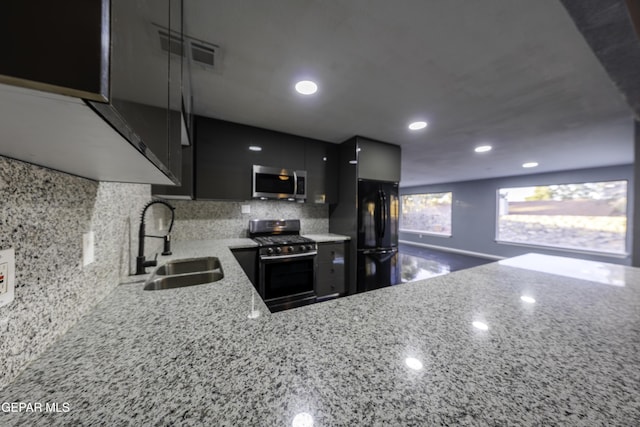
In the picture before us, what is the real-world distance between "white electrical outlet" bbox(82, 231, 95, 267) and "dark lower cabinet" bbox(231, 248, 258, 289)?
60.5 inches

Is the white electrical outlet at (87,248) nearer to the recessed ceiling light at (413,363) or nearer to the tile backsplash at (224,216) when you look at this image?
the recessed ceiling light at (413,363)

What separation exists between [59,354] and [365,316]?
84 centimetres

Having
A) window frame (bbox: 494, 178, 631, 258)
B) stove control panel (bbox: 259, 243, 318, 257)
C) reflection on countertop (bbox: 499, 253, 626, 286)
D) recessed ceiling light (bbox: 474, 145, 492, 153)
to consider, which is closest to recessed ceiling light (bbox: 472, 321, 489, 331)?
reflection on countertop (bbox: 499, 253, 626, 286)

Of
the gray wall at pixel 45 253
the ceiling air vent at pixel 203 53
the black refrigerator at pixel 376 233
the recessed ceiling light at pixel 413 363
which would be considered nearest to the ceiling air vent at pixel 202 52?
the ceiling air vent at pixel 203 53

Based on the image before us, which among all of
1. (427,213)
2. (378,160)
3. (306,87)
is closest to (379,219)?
(378,160)

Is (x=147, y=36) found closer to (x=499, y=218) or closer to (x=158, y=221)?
(x=158, y=221)

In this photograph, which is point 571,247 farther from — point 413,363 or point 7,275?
point 7,275

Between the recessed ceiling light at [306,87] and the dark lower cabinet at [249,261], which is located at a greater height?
the recessed ceiling light at [306,87]

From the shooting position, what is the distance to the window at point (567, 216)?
4512mm

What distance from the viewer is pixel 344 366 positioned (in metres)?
0.49

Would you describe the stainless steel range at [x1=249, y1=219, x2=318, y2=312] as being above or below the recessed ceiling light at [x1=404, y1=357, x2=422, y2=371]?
below

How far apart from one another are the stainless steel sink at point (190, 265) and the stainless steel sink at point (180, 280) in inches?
3.4

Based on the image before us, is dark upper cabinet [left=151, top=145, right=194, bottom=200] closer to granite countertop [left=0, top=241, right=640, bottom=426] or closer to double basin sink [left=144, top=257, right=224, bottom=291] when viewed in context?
double basin sink [left=144, top=257, right=224, bottom=291]

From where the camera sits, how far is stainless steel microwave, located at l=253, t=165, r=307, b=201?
101 inches
